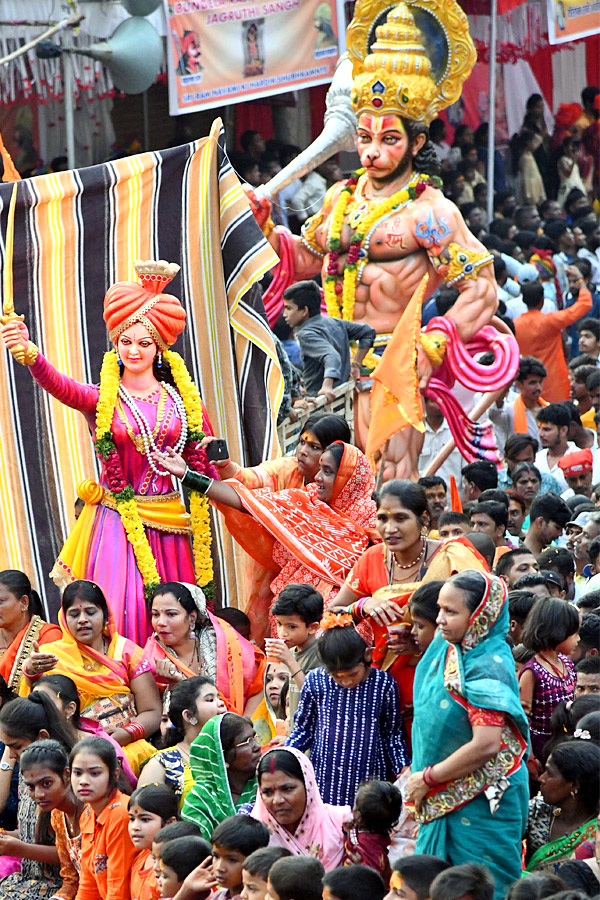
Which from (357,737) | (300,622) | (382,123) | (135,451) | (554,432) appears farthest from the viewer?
(382,123)

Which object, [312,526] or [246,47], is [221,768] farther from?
[246,47]

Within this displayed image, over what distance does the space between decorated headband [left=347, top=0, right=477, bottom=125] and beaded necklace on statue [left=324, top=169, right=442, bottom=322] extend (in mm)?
386

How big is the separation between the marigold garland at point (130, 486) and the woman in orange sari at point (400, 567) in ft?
3.72

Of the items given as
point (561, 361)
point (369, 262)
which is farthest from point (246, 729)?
point (561, 361)

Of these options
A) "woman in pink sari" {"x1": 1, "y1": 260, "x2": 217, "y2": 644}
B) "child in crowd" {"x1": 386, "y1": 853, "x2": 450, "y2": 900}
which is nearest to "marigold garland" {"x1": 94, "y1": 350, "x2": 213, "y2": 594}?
"woman in pink sari" {"x1": 1, "y1": 260, "x2": 217, "y2": 644}

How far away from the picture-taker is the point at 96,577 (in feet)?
21.0

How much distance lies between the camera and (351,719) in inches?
196

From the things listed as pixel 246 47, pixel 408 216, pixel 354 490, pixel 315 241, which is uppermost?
pixel 246 47

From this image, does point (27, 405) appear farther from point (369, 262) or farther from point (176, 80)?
point (176, 80)

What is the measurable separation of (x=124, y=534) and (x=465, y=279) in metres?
3.24

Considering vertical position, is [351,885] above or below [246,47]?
below

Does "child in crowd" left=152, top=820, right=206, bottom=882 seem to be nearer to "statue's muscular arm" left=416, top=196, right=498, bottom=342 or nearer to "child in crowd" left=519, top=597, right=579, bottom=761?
"child in crowd" left=519, top=597, right=579, bottom=761

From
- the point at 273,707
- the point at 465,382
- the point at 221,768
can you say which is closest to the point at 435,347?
the point at 465,382

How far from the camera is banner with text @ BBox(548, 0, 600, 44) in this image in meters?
14.1
